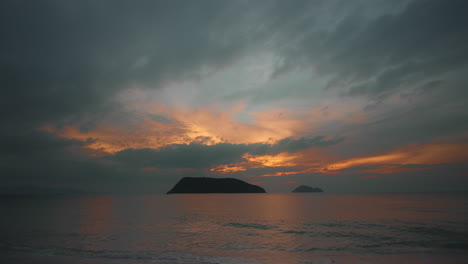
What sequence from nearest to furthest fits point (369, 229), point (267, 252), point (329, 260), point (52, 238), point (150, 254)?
point (329, 260)
point (150, 254)
point (267, 252)
point (52, 238)
point (369, 229)

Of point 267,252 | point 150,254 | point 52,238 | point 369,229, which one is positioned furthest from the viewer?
point 369,229

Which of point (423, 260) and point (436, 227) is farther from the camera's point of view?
point (436, 227)

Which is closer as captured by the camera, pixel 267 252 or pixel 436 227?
pixel 267 252

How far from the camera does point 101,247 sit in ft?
78.3

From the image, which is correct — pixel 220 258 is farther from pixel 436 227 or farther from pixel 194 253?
pixel 436 227

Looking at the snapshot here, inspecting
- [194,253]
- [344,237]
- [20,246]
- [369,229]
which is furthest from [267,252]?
[20,246]

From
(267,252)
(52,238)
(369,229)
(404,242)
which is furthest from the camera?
(369,229)

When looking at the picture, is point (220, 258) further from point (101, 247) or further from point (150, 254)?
point (101, 247)

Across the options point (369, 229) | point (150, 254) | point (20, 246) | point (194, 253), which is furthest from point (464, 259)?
point (20, 246)

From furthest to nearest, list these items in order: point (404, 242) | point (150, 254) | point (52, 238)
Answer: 1. point (52, 238)
2. point (404, 242)
3. point (150, 254)

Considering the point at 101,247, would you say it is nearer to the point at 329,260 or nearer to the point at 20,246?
the point at 20,246

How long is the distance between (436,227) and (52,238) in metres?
50.4

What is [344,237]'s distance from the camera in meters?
29.3

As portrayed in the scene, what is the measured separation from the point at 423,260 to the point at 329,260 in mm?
7807
